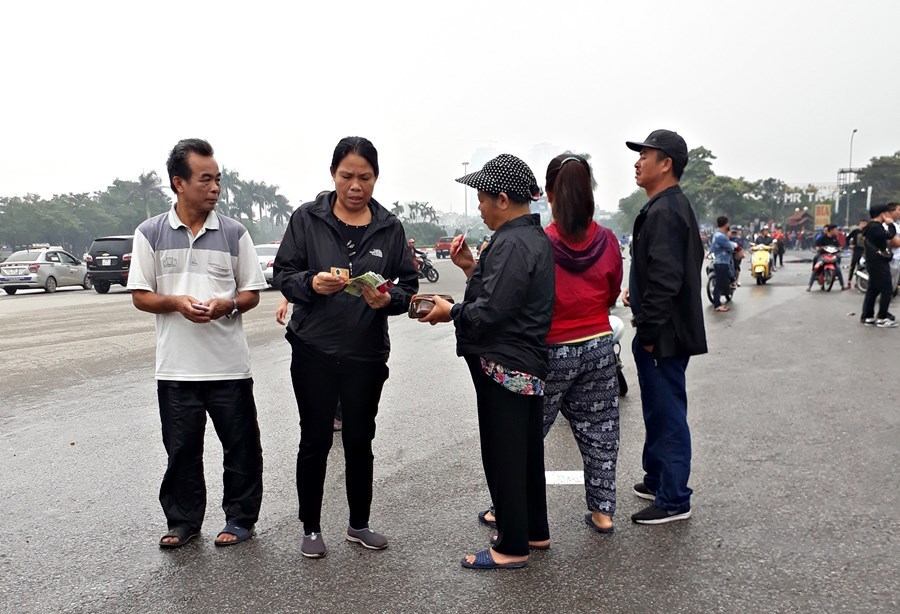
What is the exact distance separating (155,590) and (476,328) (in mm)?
1725

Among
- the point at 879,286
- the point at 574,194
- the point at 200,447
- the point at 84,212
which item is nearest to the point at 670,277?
the point at 574,194

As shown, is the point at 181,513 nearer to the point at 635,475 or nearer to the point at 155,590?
the point at 155,590

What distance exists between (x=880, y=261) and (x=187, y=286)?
9313mm

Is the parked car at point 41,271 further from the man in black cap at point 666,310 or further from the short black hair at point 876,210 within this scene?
the man in black cap at point 666,310

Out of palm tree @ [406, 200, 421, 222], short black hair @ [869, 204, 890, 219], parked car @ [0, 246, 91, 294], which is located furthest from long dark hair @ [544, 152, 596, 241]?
palm tree @ [406, 200, 421, 222]

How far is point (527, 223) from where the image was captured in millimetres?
2982

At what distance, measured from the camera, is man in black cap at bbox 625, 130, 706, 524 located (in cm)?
340

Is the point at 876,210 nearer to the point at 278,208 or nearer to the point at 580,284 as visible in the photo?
the point at 580,284

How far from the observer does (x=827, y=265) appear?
52.8ft

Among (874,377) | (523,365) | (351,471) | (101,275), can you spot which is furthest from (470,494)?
(101,275)

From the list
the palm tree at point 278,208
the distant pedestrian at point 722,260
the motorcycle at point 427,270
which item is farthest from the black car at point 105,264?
the palm tree at point 278,208

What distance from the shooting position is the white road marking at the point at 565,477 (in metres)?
4.15

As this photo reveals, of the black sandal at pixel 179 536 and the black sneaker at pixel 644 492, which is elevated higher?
the black sandal at pixel 179 536

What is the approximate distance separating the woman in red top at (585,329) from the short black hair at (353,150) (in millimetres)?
841
